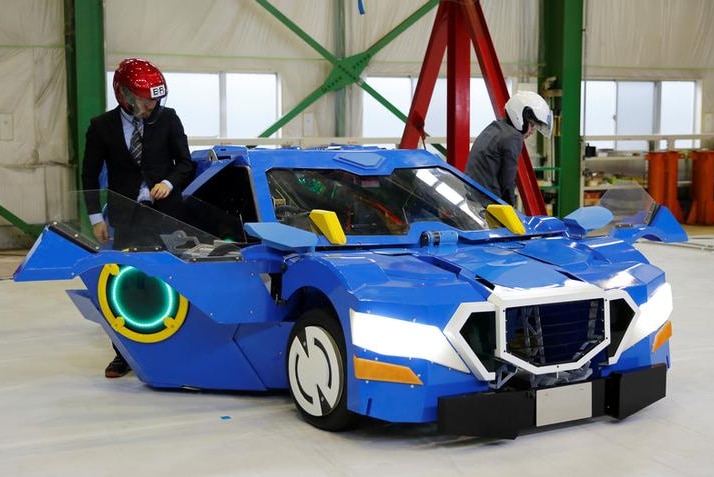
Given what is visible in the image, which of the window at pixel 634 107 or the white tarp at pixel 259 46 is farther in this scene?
the window at pixel 634 107

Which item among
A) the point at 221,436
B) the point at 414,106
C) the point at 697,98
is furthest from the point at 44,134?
the point at 697,98

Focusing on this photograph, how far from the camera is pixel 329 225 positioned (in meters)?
4.43

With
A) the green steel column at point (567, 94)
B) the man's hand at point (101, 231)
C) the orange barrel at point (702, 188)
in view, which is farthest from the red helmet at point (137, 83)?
the orange barrel at point (702, 188)

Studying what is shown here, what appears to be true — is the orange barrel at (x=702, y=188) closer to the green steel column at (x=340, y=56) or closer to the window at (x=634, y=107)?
the window at (x=634, y=107)

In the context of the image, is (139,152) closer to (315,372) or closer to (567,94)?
(315,372)

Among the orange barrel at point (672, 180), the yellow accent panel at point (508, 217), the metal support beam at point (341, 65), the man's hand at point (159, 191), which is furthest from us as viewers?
the orange barrel at point (672, 180)

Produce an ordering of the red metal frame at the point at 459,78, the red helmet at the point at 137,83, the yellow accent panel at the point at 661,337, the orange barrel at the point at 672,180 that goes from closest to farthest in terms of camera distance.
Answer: the yellow accent panel at the point at 661,337 → the red helmet at the point at 137,83 → the red metal frame at the point at 459,78 → the orange barrel at the point at 672,180

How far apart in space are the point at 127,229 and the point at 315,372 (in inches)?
45.6

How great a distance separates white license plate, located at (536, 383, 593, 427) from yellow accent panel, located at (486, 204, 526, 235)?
1183mm

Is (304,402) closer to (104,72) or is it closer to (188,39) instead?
(104,72)

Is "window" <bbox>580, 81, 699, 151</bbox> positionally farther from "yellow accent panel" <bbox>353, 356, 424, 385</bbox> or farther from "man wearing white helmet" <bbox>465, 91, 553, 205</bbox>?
"yellow accent panel" <bbox>353, 356, 424, 385</bbox>

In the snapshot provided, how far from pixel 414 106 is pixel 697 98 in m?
8.73

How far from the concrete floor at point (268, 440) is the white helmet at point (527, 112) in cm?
196

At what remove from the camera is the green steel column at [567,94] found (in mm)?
13633
